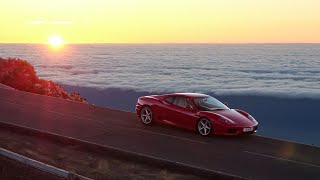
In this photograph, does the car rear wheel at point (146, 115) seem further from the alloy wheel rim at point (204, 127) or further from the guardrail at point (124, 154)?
the guardrail at point (124, 154)

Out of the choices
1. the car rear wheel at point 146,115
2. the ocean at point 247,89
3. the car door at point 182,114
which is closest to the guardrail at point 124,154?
the car door at point 182,114

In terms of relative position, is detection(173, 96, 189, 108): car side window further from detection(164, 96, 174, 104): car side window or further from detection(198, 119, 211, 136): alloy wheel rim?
detection(198, 119, 211, 136): alloy wheel rim

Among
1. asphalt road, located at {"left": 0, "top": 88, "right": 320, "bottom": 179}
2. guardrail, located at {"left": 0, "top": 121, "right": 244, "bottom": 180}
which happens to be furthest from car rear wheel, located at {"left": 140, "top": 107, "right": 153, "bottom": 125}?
guardrail, located at {"left": 0, "top": 121, "right": 244, "bottom": 180}

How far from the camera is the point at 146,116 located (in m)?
17.7

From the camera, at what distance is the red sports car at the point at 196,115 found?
616 inches

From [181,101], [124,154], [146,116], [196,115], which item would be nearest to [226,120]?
[196,115]

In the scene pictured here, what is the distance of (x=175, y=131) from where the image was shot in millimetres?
16719

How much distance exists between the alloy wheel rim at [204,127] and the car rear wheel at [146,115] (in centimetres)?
229

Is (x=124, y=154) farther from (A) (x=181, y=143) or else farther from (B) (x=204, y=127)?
(B) (x=204, y=127)

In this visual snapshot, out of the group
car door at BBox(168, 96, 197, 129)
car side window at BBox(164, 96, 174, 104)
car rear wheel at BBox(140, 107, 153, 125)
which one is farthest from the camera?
car rear wheel at BBox(140, 107, 153, 125)

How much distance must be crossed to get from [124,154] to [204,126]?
3.67 m

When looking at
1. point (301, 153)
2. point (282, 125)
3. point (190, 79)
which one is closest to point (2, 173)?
point (301, 153)

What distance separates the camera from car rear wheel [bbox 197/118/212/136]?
15758mm

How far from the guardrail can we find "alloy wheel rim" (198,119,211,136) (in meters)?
3.58
